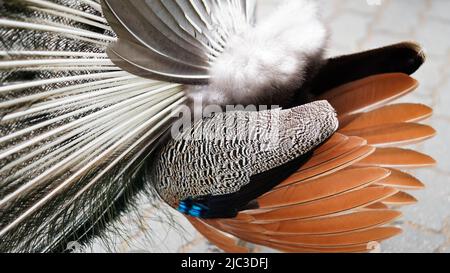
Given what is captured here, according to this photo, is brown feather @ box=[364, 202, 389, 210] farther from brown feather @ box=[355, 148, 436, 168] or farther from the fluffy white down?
the fluffy white down

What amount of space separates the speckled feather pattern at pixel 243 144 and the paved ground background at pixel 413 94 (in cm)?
19

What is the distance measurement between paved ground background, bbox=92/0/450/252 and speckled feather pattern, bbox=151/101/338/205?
0.19m

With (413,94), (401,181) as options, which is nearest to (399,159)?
(401,181)

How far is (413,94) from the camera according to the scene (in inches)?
67.5

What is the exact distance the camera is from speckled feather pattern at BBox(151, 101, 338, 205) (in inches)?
34.1

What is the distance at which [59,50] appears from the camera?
815 millimetres

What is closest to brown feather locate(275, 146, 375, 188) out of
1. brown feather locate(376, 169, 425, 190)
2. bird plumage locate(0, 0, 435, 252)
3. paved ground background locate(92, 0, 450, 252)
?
bird plumage locate(0, 0, 435, 252)

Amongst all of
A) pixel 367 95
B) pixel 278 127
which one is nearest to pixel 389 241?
pixel 367 95

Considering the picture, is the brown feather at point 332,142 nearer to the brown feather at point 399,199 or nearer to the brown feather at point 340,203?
the brown feather at point 340,203

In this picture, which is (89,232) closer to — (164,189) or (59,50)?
(164,189)

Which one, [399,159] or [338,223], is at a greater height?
[399,159]

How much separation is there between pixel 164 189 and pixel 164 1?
0.34 metres

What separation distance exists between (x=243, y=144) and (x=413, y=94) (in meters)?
1.05

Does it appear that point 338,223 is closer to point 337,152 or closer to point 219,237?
point 337,152
